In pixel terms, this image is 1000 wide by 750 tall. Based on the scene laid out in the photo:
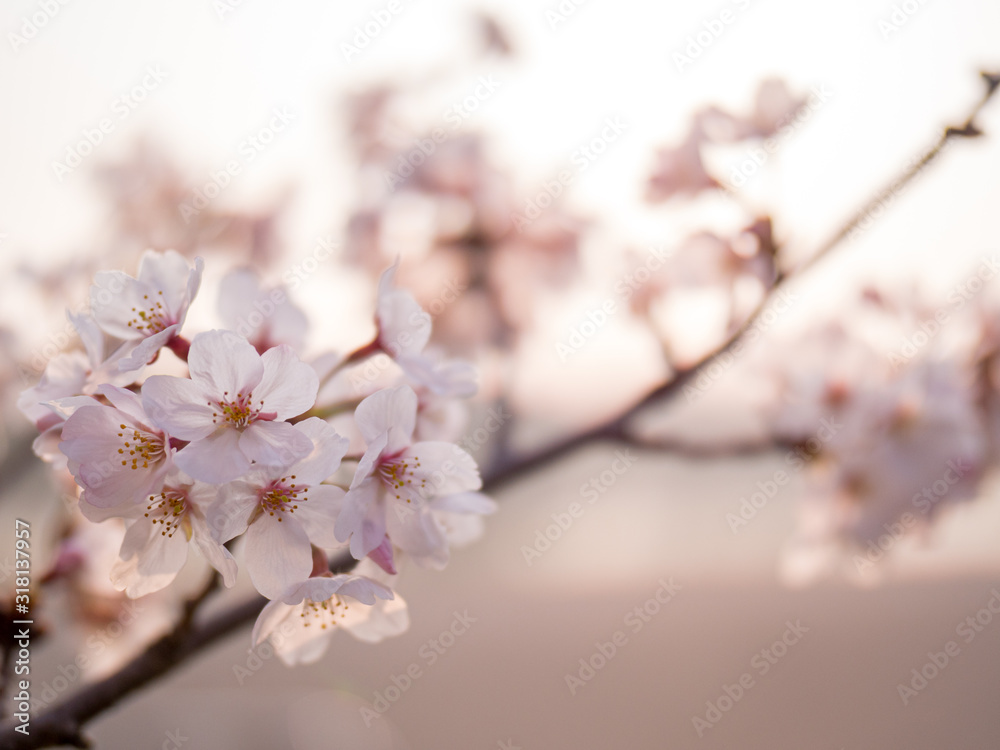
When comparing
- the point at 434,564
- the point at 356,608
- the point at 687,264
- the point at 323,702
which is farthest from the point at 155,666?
the point at 323,702

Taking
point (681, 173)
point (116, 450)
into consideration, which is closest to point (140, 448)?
point (116, 450)

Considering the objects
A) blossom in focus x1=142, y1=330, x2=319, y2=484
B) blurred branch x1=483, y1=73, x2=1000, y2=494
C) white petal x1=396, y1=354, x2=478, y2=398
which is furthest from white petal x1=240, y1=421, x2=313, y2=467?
blurred branch x1=483, y1=73, x2=1000, y2=494

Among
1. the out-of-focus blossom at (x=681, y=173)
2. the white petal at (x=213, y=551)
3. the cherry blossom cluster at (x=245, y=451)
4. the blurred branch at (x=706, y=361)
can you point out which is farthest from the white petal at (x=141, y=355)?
the out-of-focus blossom at (x=681, y=173)

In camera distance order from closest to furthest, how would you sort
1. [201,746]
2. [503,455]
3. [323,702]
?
[503,455], [201,746], [323,702]

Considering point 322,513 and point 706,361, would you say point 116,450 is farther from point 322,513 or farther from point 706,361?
point 706,361

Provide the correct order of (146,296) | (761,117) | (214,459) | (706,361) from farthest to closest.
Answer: (761,117)
(706,361)
(146,296)
(214,459)

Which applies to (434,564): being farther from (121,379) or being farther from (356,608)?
(121,379)

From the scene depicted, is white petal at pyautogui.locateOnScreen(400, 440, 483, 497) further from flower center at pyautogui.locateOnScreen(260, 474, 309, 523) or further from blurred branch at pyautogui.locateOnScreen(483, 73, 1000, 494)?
blurred branch at pyautogui.locateOnScreen(483, 73, 1000, 494)
